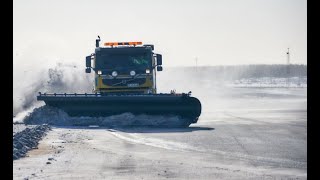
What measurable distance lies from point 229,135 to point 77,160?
563cm

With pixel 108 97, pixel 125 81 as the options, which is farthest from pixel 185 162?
pixel 125 81

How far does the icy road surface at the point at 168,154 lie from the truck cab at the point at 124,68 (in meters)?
2.69

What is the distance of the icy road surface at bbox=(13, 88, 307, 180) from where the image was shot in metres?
9.72

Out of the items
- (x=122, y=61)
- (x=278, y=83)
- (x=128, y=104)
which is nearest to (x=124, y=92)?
(x=122, y=61)

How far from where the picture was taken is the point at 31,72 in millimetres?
39688

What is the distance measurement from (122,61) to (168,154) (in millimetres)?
8941

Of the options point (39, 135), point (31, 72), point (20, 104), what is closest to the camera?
point (39, 135)

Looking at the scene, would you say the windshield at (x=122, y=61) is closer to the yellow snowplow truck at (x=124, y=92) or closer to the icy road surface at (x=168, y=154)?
the yellow snowplow truck at (x=124, y=92)

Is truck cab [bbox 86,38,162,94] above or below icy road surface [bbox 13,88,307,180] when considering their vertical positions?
above

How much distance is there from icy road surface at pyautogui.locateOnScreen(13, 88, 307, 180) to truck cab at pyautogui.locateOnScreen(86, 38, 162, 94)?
2693mm

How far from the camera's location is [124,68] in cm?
2064

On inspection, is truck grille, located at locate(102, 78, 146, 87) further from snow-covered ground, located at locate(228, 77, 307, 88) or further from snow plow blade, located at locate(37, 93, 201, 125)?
snow-covered ground, located at locate(228, 77, 307, 88)

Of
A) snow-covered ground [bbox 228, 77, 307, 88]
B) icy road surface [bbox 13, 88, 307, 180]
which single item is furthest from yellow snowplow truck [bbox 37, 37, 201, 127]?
snow-covered ground [bbox 228, 77, 307, 88]
